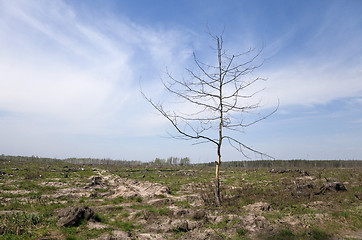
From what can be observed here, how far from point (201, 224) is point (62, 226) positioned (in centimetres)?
463

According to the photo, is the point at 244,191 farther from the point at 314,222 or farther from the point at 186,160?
the point at 186,160

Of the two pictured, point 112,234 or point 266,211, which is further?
point 266,211

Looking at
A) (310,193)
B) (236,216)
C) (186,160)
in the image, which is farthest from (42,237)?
(186,160)

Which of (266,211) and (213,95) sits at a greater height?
(213,95)

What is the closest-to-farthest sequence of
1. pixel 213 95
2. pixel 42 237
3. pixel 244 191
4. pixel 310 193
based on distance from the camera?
pixel 42 237, pixel 213 95, pixel 310 193, pixel 244 191

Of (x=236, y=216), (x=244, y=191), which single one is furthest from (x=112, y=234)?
(x=244, y=191)

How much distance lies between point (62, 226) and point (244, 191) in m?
9.07

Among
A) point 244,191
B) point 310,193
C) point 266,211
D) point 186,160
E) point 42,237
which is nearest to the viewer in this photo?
point 42,237

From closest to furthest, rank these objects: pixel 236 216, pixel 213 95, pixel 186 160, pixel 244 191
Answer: pixel 236 216 < pixel 213 95 < pixel 244 191 < pixel 186 160

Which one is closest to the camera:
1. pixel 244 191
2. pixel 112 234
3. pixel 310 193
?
pixel 112 234

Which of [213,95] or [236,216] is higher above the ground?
[213,95]

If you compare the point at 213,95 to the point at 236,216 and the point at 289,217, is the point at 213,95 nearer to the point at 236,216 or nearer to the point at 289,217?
the point at 236,216

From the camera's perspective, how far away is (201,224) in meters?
7.41

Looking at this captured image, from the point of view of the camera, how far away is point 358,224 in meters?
7.33
